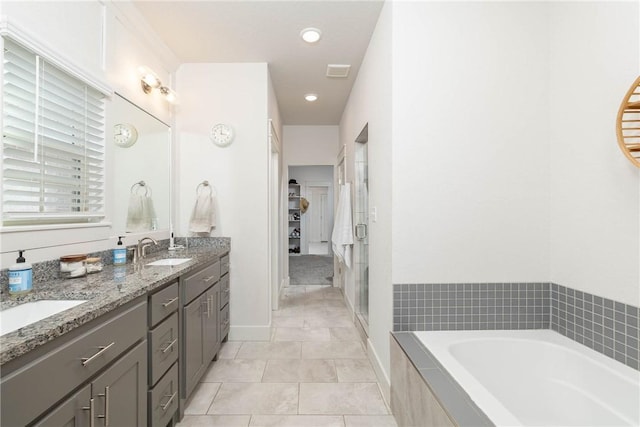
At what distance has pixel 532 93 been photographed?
184cm

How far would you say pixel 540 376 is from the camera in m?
1.62

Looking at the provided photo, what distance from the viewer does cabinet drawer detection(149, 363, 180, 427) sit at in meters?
1.46

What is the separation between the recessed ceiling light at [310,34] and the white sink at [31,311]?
231 centimetres

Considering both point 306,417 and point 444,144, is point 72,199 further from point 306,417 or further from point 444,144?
point 444,144

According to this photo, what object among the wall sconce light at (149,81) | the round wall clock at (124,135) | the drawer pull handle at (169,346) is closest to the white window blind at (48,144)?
the round wall clock at (124,135)

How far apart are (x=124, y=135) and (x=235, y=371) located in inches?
76.3

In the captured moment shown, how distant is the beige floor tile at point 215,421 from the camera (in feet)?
5.79

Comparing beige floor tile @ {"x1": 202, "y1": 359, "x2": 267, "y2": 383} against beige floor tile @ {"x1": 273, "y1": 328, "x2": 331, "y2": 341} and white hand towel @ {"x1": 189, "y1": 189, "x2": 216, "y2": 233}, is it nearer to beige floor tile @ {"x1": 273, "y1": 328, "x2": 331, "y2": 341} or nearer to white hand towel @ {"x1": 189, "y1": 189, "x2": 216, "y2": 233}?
beige floor tile @ {"x1": 273, "y1": 328, "x2": 331, "y2": 341}

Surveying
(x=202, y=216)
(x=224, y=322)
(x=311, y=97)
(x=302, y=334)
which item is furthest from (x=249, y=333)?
(x=311, y=97)

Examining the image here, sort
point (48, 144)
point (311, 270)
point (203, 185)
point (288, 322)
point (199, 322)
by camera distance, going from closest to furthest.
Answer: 1. point (48, 144)
2. point (199, 322)
3. point (203, 185)
4. point (288, 322)
5. point (311, 270)

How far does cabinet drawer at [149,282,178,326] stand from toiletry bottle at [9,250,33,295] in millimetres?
474

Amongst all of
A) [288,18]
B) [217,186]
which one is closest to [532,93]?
[288,18]

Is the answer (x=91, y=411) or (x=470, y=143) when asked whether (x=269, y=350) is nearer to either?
(x=91, y=411)

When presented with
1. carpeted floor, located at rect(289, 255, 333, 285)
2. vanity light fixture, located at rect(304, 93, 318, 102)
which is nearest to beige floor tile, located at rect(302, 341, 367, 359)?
carpeted floor, located at rect(289, 255, 333, 285)
